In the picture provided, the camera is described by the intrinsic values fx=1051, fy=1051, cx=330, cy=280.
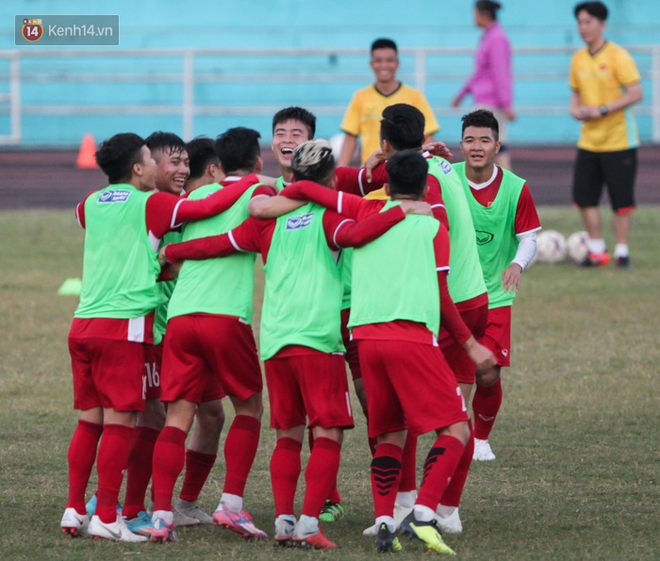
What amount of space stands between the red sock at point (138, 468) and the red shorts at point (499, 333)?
1913mm

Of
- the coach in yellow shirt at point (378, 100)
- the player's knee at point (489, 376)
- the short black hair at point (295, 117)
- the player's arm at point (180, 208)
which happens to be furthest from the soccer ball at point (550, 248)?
the player's arm at point (180, 208)

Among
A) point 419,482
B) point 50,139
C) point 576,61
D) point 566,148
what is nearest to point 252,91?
point 50,139

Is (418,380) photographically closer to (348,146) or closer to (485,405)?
(485,405)

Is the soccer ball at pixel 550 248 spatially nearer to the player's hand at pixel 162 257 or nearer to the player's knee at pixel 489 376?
the player's knee at pixel 489 376

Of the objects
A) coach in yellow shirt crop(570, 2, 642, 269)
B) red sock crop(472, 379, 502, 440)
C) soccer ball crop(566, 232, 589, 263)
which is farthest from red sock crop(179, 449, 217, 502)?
soccer ball crop(566, 232, 589, 263)

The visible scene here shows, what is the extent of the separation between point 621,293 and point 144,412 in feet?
22.3

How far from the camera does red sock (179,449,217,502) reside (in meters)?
4.74

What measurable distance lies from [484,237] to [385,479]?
1930 mm

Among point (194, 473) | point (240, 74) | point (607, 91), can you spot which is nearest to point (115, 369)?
point (194, 473)

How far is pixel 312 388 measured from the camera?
4332mm

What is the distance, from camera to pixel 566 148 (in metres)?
20.5

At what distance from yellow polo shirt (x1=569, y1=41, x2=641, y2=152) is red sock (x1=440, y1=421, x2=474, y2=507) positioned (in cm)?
757

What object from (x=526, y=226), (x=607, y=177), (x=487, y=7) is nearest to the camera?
(x=526, y=226)

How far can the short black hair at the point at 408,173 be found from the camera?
14.2 feet
